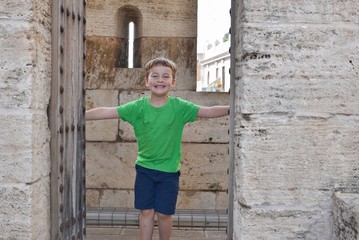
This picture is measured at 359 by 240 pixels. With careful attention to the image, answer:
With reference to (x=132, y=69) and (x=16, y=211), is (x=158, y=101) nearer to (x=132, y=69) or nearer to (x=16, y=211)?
(x=16, y=211)

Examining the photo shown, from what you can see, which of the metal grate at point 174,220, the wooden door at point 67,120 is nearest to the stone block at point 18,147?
the wooden door at point 67,120

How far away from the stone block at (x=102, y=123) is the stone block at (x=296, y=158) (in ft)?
10.2

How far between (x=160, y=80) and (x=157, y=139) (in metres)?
0.37

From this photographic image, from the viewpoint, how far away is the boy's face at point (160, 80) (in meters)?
3.40

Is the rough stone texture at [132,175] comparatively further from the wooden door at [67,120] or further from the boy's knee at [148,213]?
the wooden door at [67,120]

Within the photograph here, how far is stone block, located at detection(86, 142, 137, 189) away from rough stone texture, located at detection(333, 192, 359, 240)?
3223 mm

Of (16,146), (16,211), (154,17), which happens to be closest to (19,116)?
(16,146)

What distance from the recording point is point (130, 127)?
17.7ft

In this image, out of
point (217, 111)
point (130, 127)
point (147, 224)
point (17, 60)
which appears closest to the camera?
point (17, 60)

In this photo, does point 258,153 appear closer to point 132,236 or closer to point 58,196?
point 58,196

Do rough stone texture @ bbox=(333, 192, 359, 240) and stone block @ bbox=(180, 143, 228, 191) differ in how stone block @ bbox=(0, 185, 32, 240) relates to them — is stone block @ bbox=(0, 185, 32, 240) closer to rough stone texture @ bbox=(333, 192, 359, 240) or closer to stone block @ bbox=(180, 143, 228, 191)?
rough stone texture @ bbox=(333, 192, 359, 240)

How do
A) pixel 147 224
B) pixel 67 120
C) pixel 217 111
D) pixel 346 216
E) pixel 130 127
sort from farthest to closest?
1. pixel 130 127
2. pixel 147 224
3. pixel 217 111
4. pixel 67 120
5. pixel 346 216

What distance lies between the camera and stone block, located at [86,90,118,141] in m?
5.41

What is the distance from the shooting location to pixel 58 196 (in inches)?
107
